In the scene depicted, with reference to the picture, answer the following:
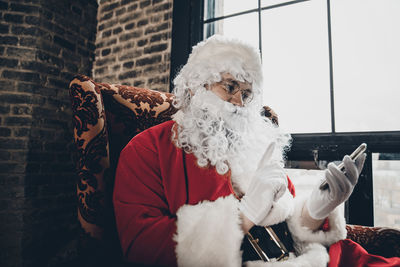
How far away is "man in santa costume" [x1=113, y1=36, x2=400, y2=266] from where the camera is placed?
0.85m

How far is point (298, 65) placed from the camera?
1.98 meters

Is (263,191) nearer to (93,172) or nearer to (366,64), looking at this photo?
(93,172)

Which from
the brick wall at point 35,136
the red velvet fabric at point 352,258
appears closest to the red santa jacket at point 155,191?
the red velvet fabric at point 352,258

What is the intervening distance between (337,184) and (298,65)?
1356mm

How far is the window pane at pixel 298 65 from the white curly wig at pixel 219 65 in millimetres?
767

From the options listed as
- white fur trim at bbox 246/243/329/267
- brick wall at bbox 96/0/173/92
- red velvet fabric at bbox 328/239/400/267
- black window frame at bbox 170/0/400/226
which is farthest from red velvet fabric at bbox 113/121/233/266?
brick wall at bbox 96/0/173/92

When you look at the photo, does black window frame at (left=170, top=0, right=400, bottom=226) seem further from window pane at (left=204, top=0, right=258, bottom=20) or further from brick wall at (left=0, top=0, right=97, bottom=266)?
brick wall at (left=0, top=0, right=97, bottom=266)

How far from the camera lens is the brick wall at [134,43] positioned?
249 cm

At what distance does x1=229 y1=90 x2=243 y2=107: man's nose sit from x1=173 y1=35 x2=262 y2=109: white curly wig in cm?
7

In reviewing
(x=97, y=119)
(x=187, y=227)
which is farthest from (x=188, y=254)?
(x=97, y=119)

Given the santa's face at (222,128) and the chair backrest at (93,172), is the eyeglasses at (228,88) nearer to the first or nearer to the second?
the santa's face at (222,128)

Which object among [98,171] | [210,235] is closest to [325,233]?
[210,235]

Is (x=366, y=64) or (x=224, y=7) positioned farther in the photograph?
(x=224, y=7)

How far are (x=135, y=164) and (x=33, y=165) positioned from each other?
1914 mm
